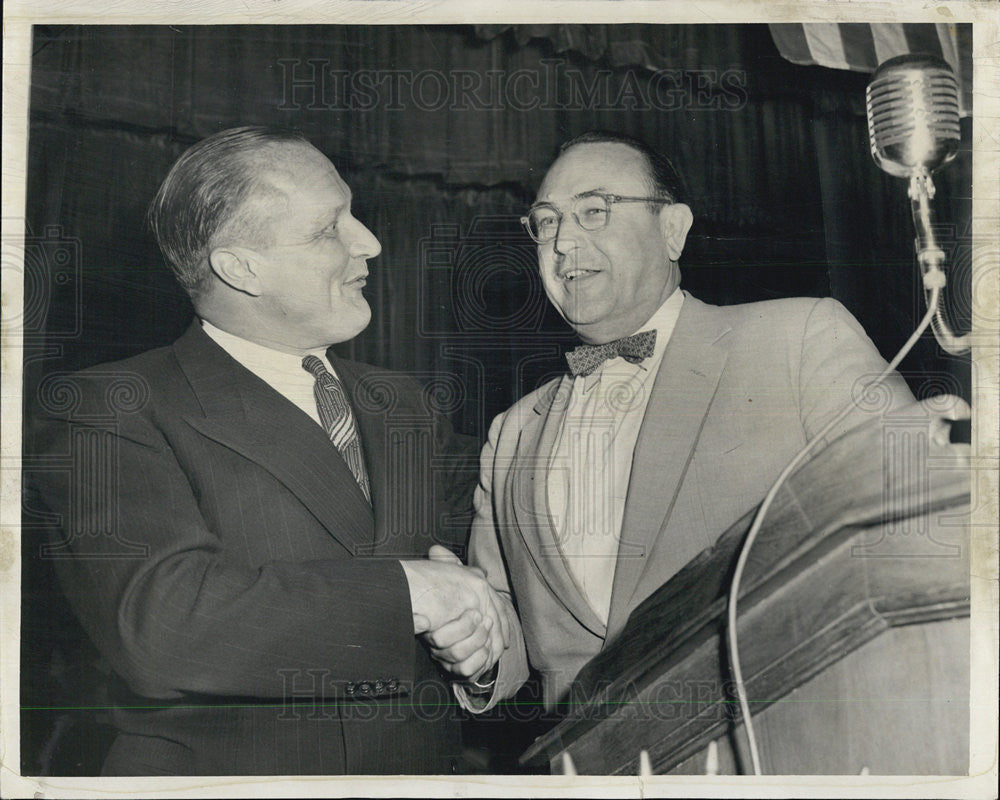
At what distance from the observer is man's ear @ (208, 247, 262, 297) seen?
151 inches

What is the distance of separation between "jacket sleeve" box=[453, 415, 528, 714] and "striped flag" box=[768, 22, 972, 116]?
5.28 feet

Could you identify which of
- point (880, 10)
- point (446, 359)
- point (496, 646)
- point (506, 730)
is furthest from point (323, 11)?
point (506, 730)

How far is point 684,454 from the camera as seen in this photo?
3777mm

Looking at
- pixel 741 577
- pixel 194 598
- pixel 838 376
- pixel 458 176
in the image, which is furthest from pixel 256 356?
pixel 838 376

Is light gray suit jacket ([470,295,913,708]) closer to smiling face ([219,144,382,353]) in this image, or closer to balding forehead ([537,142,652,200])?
balding forehead ([537,142,652,200])

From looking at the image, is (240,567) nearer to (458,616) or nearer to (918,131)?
(458,616)

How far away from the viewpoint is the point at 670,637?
3.75 m

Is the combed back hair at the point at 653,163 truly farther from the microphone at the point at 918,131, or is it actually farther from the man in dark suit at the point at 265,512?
the man in dark suit at the point at 265,512

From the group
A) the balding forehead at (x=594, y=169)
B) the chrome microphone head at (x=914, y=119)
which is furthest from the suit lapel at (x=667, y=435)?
the chrome microphone head at (x=914, y=119)

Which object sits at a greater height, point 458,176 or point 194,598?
point 458,176

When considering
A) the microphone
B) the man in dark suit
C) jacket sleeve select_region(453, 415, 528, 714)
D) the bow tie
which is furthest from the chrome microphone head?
the man in dark suit

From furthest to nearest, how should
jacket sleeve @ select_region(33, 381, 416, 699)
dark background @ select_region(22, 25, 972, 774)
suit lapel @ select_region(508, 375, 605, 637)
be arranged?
dark background @ select_region(22, 25, 972, 774)
suit lapel @ select_region(508, 375, 605, 637)
jacket sleeve @ select_region(33, 381, 416, 699)

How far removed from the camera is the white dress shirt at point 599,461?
3.79 meters

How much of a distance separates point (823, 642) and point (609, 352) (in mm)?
1135
